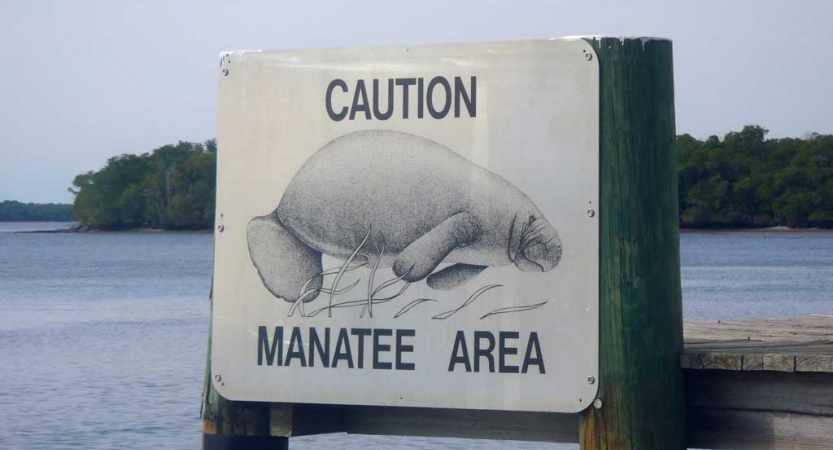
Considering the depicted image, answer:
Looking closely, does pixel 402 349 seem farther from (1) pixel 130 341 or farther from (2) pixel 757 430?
(1) pixel 130 341

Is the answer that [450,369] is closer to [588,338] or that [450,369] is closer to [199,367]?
[588,338]

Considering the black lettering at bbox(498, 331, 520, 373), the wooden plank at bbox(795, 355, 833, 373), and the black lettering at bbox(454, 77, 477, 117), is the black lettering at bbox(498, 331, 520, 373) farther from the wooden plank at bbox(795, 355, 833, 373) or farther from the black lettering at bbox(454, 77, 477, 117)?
the wooden plank at bbox(795, 355, 833, 373)

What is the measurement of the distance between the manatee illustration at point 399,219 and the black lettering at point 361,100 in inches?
2.6

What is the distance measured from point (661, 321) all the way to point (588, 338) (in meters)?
0.26

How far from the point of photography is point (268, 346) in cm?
460

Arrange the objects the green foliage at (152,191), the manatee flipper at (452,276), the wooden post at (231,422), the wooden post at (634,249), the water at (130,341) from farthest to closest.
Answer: the green foliage at (152,191), the water at (130,341), the wooden post at (231,422), the manatee flipper at (452,276), the wooden post at (634,249)

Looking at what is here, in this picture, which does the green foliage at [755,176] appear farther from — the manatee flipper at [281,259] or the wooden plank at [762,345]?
the manatee flipper at [281,259]

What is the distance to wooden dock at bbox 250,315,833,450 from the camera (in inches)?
171

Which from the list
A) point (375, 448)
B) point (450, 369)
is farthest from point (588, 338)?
point (375, 448)

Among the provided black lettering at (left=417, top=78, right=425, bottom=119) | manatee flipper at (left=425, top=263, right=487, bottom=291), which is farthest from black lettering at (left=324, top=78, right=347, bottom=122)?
manatee flipper at (left=425, top=263, right=487, bottom=291)

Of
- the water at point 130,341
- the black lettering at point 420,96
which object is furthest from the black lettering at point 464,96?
the water at point 130,341

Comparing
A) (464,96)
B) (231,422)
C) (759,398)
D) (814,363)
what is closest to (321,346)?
(231,422)

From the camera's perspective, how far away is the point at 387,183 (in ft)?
14.6

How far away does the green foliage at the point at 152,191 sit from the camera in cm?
15150
